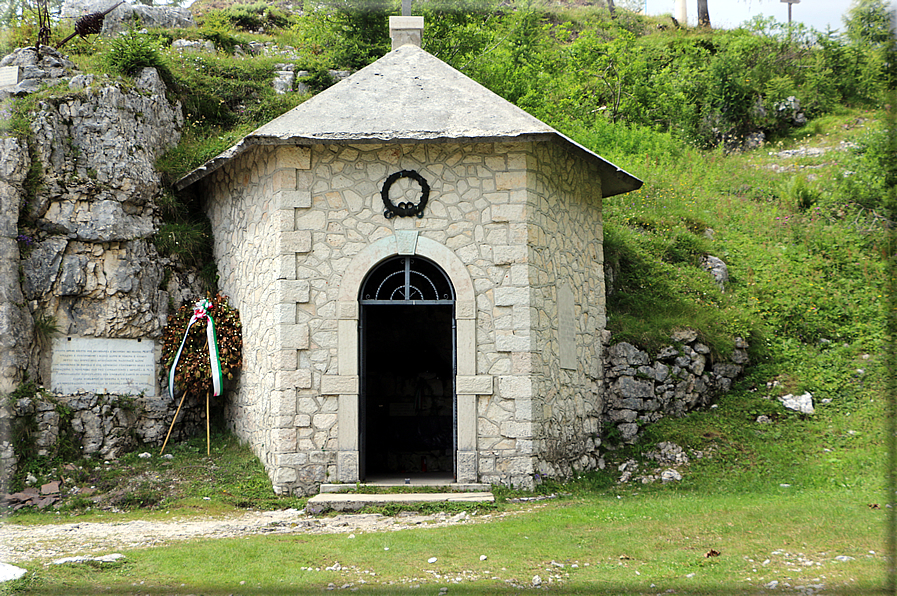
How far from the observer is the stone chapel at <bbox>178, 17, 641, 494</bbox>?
29.9ft

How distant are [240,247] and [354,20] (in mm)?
10025

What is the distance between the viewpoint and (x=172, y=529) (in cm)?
783

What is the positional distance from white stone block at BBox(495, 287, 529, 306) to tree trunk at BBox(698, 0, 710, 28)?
54.6 ft

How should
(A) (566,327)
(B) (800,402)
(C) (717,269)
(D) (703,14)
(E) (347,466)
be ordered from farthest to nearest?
1. (D) (703,14)
2. (C) (717,269)
3. (B) (800,402)
4. (A) (566,327)
5. (E) (347,466)

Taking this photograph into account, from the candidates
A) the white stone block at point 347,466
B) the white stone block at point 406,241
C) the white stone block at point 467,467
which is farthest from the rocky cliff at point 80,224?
the white stone block at point 467,467

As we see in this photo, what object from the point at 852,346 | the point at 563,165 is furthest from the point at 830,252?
the point at 563,165

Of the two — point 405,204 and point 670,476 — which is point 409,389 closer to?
point 405,204

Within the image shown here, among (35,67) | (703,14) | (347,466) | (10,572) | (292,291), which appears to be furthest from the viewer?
(703,14)

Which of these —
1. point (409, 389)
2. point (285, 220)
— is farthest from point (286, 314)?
point (409, 389)

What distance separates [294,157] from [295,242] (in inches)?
44.1

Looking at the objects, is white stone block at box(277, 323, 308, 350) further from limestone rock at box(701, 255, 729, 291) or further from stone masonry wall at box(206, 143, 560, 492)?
limestone rock at box(701, 255, 729, 291)

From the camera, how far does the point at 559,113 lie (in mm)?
20562

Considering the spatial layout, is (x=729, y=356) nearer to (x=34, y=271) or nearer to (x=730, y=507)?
(x=730, y=507)

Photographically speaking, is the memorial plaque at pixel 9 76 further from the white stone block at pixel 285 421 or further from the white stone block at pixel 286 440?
the white stone block at pixel 286 440
